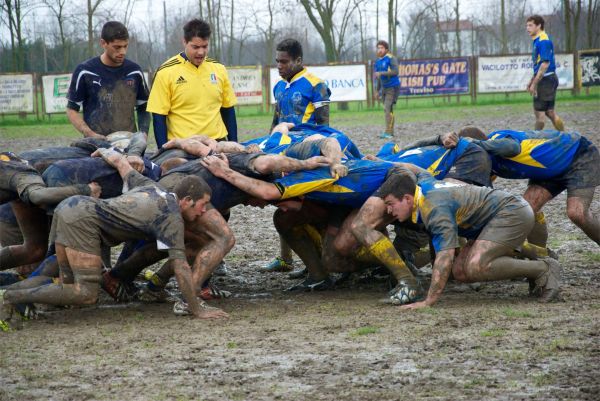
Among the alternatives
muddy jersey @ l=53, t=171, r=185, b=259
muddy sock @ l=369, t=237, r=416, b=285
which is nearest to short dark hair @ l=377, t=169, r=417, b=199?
muddy sock @ l=369, t=237, r=416, b=285

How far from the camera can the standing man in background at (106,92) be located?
28.9 ft

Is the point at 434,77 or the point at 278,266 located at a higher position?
the point at 434,77

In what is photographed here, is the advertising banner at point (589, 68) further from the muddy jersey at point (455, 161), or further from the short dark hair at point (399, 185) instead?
the short dark hair at point (399, 185)

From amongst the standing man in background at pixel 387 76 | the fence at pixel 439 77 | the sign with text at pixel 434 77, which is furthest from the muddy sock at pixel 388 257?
the sign with text at pixel 434 77

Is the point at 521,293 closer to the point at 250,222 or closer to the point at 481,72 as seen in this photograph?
the point at 250,222

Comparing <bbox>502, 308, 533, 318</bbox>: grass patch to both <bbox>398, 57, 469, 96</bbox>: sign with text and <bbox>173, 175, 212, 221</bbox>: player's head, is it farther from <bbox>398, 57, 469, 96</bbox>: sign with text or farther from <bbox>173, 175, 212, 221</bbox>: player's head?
<bbox>398, 57, 469, 96</bbox>: sign with text

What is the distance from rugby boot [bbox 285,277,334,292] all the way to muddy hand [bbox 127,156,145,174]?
1728 millimetres

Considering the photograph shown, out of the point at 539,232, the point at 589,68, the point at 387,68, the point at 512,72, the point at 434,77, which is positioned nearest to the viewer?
the point at 539,232

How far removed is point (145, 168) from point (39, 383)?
109 inches

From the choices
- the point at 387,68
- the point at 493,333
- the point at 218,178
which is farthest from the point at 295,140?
the point at 387,68

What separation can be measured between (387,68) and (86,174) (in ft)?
51.3

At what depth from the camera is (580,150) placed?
26.7 feet

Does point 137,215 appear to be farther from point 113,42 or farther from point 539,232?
point 539,232

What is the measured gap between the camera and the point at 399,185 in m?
6.94
